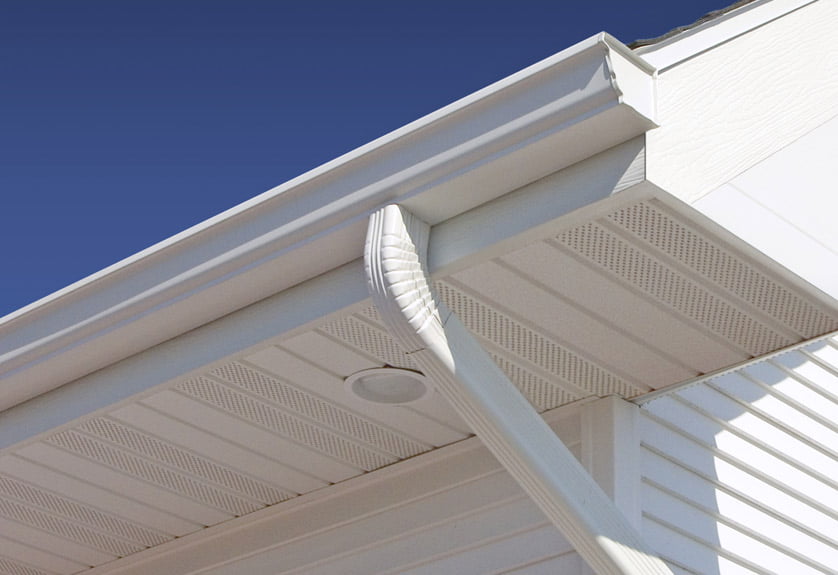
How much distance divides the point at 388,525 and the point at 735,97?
6.16ft

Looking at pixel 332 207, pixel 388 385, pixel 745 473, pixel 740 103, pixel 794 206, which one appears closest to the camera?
pixel 740 103

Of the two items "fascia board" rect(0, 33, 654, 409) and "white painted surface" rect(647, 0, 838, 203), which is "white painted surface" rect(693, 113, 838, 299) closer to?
"white painted surface" rect(647, 0, 838, 203)

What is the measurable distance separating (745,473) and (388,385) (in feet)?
3.91

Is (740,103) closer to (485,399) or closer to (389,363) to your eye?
(485,399)

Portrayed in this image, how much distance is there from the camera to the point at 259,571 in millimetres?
4410

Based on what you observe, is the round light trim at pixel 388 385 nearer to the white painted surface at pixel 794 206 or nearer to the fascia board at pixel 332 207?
the fascia board at pixel 332 207

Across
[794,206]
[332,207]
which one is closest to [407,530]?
[332,207]

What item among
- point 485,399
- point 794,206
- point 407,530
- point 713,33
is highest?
point 713,33

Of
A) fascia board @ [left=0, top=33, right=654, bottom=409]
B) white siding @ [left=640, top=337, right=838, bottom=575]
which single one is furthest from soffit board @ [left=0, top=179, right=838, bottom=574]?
white siding @ [left=640, top=337, right=838, bottom=575]

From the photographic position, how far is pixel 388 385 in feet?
12.1

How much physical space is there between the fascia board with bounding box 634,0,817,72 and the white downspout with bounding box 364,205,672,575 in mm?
657

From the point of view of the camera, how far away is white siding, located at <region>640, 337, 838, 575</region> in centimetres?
373

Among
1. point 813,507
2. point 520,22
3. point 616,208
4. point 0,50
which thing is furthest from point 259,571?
point 520,22

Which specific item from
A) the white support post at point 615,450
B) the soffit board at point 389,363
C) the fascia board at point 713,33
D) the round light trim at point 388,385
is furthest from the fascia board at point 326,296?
the white support post at point 615,450
